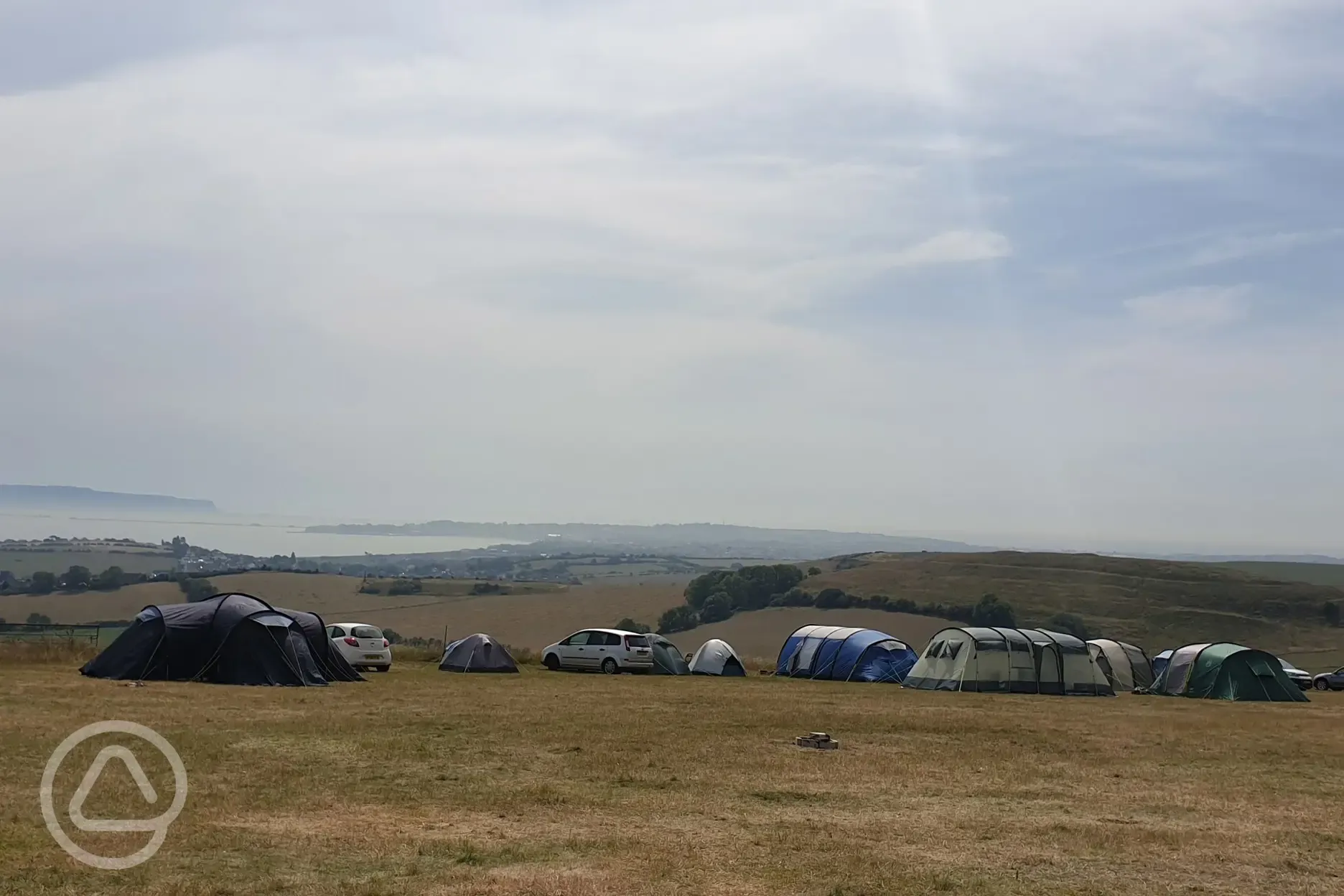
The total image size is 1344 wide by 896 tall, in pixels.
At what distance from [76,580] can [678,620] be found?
146 ft

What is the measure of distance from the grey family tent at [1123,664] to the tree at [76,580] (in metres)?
68.5

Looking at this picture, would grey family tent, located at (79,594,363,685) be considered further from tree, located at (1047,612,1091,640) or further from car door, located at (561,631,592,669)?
tree, located at (1047,612,1091,640)

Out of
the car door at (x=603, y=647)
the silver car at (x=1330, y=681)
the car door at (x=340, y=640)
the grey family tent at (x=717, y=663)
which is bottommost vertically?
the silver car at (x=1330, y=681)

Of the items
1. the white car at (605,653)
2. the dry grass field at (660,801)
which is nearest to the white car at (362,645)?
the white car at (605,653)

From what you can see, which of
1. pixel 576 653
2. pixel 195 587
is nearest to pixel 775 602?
pixel 195 587

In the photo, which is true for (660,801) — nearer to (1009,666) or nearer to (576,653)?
(1009,666)

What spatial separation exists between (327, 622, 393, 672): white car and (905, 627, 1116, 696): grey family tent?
49.1 ft

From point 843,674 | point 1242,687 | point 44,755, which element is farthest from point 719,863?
point 1242,687

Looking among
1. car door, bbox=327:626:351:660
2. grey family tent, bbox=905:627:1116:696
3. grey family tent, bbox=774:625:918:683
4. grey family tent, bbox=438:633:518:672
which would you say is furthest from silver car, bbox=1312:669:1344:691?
car door, bbox=327:626:351:660

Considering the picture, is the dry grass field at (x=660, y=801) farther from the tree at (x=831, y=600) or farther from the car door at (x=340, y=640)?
the tree at (x=831, y=600)

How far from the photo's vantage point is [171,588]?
252ft

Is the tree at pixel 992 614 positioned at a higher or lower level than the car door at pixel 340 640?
lower

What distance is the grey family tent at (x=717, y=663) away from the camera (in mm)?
37562

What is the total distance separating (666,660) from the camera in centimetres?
3738
